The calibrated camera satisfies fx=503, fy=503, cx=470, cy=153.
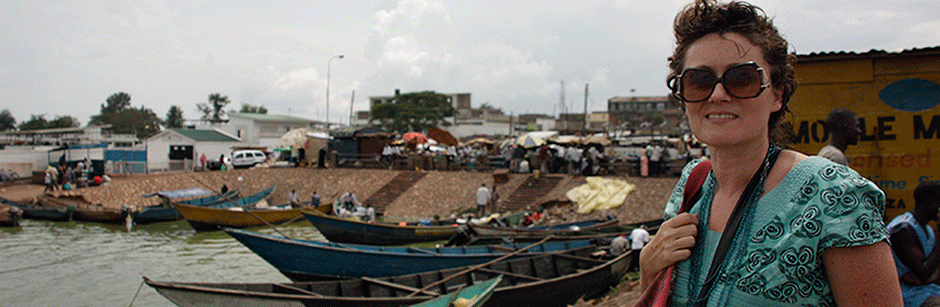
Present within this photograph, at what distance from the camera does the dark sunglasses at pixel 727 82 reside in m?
1.36

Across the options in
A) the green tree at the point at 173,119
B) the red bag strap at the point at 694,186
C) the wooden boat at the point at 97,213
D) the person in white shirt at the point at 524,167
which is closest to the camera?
the red bag strap at the point at 694,186

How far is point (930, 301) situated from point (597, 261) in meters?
7.49

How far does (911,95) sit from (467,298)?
5.82 m

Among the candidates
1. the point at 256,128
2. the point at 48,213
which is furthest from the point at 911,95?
the point at 256,128

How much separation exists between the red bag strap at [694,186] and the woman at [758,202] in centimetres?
2

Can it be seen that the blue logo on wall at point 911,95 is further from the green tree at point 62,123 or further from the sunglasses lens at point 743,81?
the green tree at point 62,123

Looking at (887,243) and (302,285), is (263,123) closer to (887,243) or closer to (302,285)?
(302,285)

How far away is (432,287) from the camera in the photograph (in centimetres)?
898

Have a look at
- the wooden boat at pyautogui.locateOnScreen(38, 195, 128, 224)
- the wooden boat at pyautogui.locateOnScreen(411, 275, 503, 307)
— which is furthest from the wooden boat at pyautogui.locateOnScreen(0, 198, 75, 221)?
the wooden boat at pyautogui.locateOnScreen(411, 275, 503, 307)

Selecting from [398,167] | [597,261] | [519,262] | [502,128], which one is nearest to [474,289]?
[519,262]

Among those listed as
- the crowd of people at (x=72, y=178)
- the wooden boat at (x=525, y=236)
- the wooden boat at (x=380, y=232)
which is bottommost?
the wooden boat at (x=380, y=232)

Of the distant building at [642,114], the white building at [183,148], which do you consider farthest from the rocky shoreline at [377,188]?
the distant building at [642,114]

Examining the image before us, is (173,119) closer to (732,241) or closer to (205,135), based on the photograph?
(205,135)

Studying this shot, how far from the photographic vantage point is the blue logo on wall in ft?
17.3
